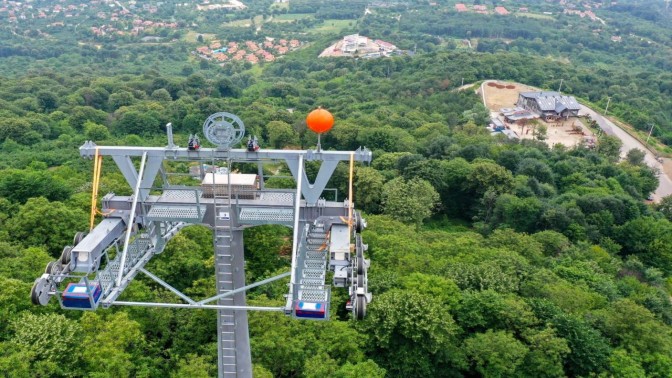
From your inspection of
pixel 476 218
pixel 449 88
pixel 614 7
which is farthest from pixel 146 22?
pixel 614 7

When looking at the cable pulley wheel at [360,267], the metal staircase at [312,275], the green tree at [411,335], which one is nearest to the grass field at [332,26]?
the green tree at [411,335]

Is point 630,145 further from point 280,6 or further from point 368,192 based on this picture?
point 280,6

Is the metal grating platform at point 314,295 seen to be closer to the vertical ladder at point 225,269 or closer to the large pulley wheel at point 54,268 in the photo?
the vertical ladder at point 225,269

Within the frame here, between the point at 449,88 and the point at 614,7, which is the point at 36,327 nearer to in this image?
the point at 449,88

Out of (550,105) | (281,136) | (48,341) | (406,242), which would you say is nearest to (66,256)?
(48,341)

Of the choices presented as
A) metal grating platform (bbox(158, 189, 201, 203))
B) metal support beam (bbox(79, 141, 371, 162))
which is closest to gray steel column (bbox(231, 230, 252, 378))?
metal grating platform (bbox(158, 189, 201, 203))
